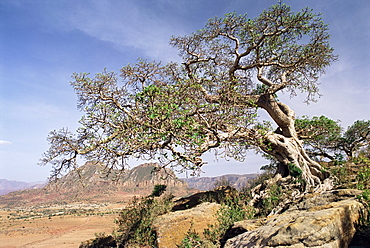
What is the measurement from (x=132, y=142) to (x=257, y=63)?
29.6ft

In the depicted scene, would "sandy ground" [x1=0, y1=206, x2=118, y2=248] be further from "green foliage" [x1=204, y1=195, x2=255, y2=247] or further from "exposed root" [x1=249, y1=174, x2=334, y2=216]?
"exposed root" [x1=249, y1=174, x2=334, y2=216]

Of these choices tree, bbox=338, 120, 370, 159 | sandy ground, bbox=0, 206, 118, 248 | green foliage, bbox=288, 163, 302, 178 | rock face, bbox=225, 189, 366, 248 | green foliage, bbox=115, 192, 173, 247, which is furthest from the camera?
sandy ground, bbox=0, 206, 118, 248

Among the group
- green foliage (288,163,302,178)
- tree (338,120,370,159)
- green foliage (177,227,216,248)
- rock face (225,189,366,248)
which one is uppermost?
tree (338,120,370,159)

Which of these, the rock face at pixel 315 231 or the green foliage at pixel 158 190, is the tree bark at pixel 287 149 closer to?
the rock face at pixel 315 231

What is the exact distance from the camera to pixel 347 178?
378 inches

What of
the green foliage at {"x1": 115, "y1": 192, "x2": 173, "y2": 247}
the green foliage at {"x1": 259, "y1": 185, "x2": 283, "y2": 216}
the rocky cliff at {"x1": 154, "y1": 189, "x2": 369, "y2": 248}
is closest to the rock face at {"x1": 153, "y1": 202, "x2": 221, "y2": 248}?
the green foliage at {"x1": 115, "y1": 192, "x2": 173, "y2": 247}

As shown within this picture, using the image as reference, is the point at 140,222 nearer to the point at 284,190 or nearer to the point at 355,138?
the point at 284,190

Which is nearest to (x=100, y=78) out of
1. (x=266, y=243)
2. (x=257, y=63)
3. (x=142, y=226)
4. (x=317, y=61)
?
(x=142, y=226)

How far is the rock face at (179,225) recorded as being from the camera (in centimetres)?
702

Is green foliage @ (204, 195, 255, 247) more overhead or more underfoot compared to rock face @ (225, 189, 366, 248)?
more underfoot

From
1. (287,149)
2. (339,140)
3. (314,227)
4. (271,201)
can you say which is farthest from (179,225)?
(339,140)

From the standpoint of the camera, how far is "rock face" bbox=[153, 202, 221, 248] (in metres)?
7.02

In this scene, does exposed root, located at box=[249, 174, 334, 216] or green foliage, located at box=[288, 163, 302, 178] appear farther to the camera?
green foliage, located at box=[288, 163, 302, 178]

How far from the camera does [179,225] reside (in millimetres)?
7281
